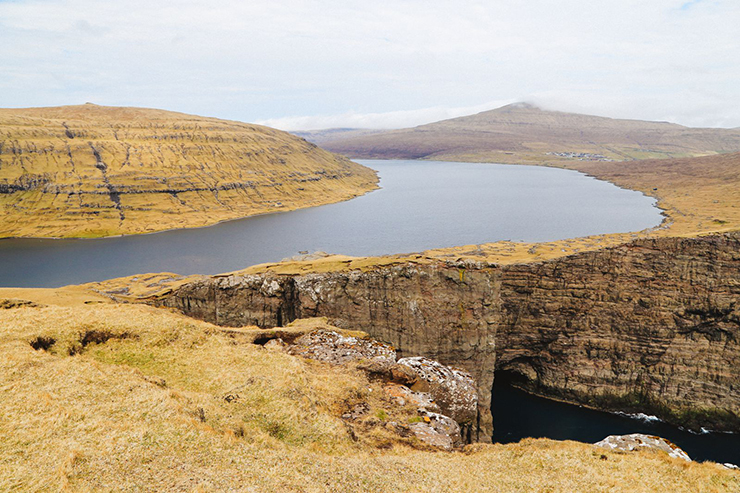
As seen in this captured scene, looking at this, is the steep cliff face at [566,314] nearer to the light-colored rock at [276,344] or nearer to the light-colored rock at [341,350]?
the light-colored rock at [341,350]

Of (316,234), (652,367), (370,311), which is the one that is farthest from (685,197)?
(370,311)

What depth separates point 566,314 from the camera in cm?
4869

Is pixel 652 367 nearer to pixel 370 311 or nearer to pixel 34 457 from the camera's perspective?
pixel 370 311

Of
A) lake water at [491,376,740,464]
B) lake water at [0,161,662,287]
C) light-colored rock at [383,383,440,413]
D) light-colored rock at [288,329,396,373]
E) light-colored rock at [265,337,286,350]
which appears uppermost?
light-colored rock at [265,337,286,350]

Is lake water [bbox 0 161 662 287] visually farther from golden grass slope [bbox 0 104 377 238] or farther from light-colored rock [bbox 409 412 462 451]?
light-colored rock [bbox 409 412 462 451]

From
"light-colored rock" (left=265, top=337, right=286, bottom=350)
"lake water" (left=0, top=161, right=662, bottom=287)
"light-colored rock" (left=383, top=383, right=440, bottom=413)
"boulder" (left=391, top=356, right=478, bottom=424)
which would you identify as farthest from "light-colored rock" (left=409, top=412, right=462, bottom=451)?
"lake water" (left=0, top=161, right=662, bottom=287)

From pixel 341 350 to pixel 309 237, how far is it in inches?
4440

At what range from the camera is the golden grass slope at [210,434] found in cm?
1346

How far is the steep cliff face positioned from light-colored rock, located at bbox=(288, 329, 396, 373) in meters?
10.5

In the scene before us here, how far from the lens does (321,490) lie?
45.3 ft

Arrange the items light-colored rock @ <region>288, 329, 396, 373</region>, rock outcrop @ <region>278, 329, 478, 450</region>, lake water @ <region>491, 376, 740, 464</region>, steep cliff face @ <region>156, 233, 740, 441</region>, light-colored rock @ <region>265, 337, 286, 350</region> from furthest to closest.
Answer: lake water @ <region>491, 376, 740, 464</region>, steep cliff face @ <region>156, 233, 740, 441</region>, light-colored rock @ <region>265, 337, 286, 350</region>, light-colored rock @ <region>288, 329, 396, 373</region>, rock outcrop @ <region>278, 329, 478, 450</region>

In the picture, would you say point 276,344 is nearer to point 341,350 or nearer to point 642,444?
point 341,350

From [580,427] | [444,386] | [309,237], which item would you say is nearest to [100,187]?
[309,237]

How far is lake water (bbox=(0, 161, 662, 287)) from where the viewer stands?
109625mm
